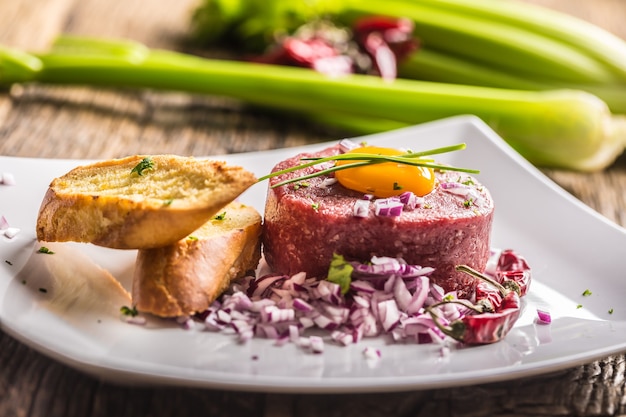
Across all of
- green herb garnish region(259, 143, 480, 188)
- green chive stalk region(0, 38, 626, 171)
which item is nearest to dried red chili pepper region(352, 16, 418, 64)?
green chive stalk region(0, 38, 626, 171)

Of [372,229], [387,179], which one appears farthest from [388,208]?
[387,179]

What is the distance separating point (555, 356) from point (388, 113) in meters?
3.85

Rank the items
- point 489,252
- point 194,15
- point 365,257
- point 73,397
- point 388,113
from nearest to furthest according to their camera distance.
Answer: point 73,397 < point 365,257 < point 489,252 < point 388,113 < point 194,15

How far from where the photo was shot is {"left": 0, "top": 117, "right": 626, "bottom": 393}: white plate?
3.13 metres

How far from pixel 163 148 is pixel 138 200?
3.17 m

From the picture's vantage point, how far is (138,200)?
367cm

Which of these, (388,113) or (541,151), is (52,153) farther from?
(541,151)

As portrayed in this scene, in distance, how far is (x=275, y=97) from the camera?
289 inches

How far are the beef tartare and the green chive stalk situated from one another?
264cm

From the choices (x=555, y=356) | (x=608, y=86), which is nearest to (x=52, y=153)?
(x=555, y=356)

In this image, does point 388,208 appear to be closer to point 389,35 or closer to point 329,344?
point 329,344

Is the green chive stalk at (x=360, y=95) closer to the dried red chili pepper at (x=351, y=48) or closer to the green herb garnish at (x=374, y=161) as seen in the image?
the dried red chili pepper at (x=351, y=48)

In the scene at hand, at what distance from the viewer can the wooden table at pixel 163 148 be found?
132 inches

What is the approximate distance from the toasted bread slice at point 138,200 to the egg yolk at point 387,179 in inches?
23.8
